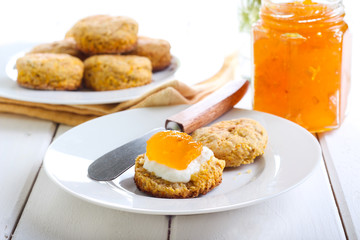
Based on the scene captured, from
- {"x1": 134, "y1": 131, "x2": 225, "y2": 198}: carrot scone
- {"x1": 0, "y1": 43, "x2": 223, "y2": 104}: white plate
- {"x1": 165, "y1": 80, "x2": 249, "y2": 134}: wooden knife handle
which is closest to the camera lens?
{"x1": 134, "y1": 131, "x2": 225, "y2": 198}: carrot scone

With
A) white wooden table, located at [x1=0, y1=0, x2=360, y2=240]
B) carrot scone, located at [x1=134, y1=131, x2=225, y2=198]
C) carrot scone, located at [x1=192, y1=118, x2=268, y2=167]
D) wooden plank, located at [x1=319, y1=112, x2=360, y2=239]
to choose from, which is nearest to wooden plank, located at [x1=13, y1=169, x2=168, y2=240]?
white wooden table, located at [x1=0, y1=0, x2=360, y2=240]

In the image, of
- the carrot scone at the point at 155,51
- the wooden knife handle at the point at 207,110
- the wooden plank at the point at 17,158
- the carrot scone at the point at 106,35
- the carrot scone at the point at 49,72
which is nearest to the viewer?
the wooden plank at the point at 17,158

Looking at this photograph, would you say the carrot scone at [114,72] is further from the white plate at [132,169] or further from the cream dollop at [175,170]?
the cream dollop at [175,170]

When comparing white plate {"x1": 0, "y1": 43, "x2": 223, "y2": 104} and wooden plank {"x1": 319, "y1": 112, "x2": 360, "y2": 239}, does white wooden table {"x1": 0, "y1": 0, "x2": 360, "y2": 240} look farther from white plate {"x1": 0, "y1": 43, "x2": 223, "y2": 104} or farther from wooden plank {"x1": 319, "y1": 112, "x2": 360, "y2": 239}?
white plate {"x1": 0, "y1": 43, "x2": 223, "y2": 104}

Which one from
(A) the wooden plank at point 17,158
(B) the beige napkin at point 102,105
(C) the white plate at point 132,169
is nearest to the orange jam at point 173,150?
Answer: (C) the white plate at point 132,169

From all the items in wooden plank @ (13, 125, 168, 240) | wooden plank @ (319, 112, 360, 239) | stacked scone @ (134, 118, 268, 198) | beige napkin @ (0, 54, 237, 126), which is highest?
stacked scone @ (134, 118, 268, 198)

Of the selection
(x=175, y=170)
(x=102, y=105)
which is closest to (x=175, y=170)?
(x=175, y=170)

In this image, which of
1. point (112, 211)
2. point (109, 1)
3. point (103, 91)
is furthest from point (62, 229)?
point (109, 1)

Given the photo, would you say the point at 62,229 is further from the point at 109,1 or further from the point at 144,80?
the point at 109,1
